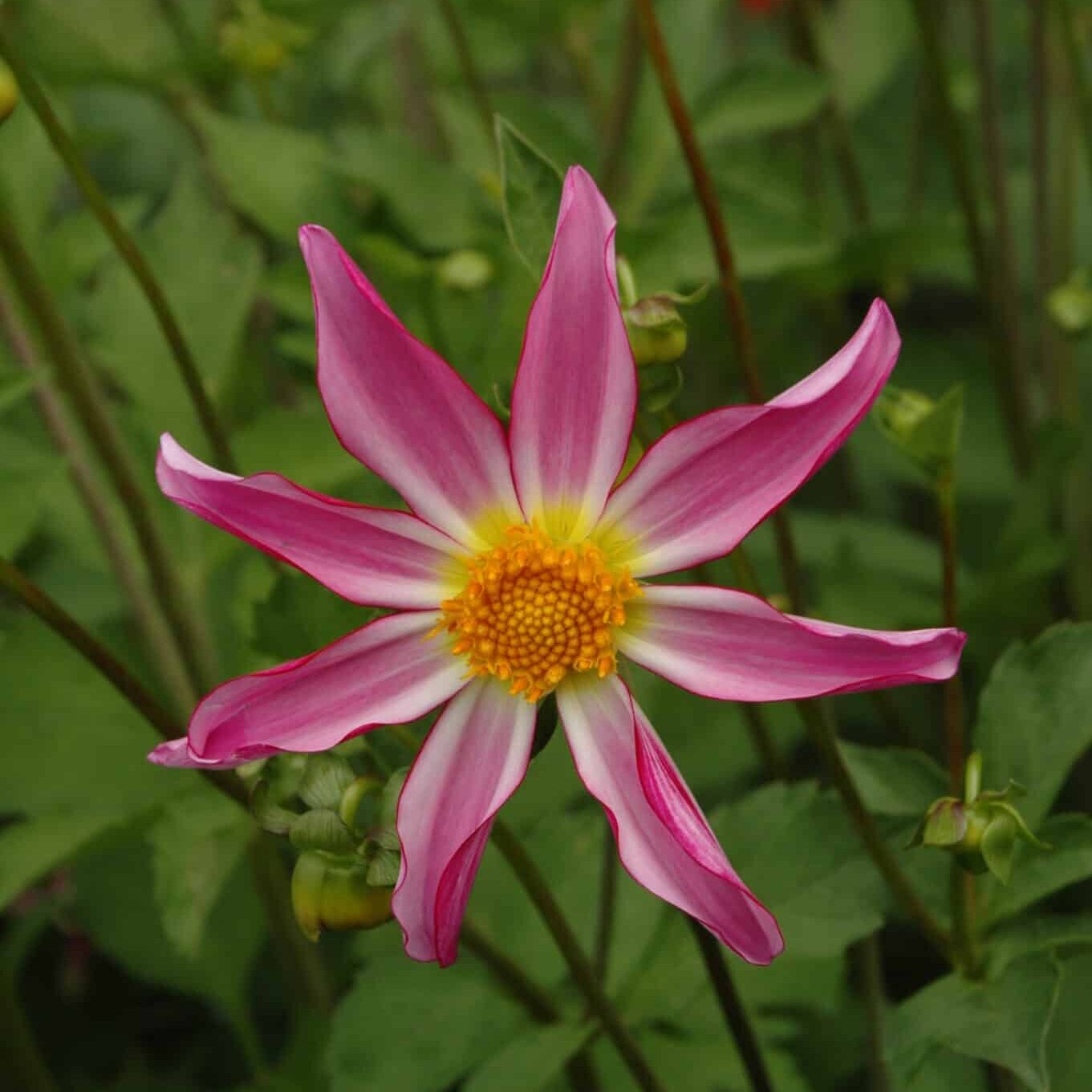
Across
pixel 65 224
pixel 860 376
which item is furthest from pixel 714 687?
pixel 65 224

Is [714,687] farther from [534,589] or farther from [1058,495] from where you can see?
[1058,495]

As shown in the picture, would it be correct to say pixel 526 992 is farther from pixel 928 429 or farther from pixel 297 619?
pixel 928 429

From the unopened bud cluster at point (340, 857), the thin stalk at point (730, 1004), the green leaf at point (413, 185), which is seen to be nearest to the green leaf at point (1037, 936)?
the thin stalk at point (730, 1004)

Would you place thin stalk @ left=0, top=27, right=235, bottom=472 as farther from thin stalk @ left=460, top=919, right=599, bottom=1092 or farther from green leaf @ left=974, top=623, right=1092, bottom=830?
green leaf @ left=974, top=623, right=1092, bottom=830

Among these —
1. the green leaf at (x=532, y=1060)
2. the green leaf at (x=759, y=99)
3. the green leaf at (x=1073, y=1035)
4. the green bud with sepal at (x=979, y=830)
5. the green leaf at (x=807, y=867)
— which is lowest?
the green leaf at (x=1073, y=1035)

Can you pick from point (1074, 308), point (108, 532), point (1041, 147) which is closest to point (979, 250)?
point (1074, 308)

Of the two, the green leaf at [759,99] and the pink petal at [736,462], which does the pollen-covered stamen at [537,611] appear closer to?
the pink petal at [736,462]
